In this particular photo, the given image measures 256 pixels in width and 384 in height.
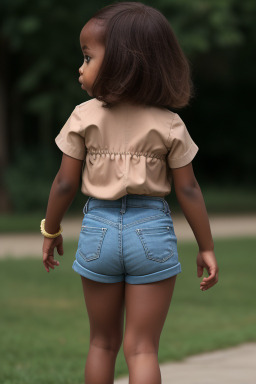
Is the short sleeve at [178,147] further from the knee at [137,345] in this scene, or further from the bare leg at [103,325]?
the knee at [137,345]

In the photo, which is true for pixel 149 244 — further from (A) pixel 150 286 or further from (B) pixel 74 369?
(B) pixel 74 369

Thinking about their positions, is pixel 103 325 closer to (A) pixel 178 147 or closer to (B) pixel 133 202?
(B) pixel 133 202

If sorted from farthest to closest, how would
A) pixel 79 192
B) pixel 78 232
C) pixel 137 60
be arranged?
pixel 79 192 → pixel 78 232 → pixel 137 60

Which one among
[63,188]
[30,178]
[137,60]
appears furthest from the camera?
[30,178]

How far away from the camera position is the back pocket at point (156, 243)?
3.26 metres

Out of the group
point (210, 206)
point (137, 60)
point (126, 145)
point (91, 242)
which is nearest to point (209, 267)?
point (91, 242)

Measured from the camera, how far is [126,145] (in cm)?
326

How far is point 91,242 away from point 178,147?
1.67 feet

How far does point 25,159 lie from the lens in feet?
60.8

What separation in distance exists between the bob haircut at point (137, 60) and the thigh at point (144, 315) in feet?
2.40

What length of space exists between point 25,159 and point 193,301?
10.9 meters

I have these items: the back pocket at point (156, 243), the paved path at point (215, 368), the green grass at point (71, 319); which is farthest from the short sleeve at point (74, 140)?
the green grass at point (71, 319)

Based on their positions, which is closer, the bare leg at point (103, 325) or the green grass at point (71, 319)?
the bare leg at point (103, 325)

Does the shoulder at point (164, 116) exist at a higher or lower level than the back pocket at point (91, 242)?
higher
